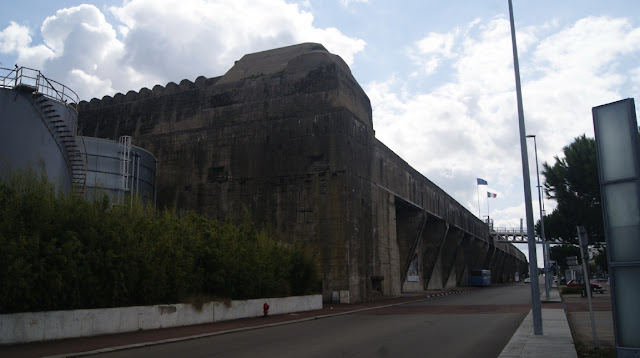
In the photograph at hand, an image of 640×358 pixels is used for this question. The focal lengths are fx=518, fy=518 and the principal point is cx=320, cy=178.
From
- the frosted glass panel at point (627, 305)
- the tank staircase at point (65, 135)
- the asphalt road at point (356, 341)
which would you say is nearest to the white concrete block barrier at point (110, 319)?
the asphalt road at point (356, 341)

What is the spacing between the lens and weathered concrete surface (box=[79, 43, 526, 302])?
31.7m

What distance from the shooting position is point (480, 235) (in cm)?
8069

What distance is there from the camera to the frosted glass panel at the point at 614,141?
884cm

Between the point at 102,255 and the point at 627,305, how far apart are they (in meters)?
12.5

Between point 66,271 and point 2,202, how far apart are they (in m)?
2.28

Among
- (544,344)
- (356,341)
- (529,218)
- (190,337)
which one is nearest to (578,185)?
(529,218)

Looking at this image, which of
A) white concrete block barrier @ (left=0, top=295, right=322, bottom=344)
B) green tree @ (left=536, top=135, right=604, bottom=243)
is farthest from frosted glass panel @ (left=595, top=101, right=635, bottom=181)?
green tree @ (left=536, top=135, right=604, bottom=243)

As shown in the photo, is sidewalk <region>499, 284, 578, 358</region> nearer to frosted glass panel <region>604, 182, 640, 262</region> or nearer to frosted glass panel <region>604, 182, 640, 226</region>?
frosted glass panel <region>604, 182, 640, 262</region>

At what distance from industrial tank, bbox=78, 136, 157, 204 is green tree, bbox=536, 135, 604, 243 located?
26662mm

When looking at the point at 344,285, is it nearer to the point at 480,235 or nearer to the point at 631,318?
the point at 631,318

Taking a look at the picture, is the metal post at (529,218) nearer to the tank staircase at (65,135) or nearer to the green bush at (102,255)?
the green bush at (102,255)

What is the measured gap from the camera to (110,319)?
1428cm

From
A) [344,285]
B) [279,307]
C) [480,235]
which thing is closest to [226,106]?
[344,285]

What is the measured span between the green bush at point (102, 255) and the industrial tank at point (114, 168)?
1059 centimetres
